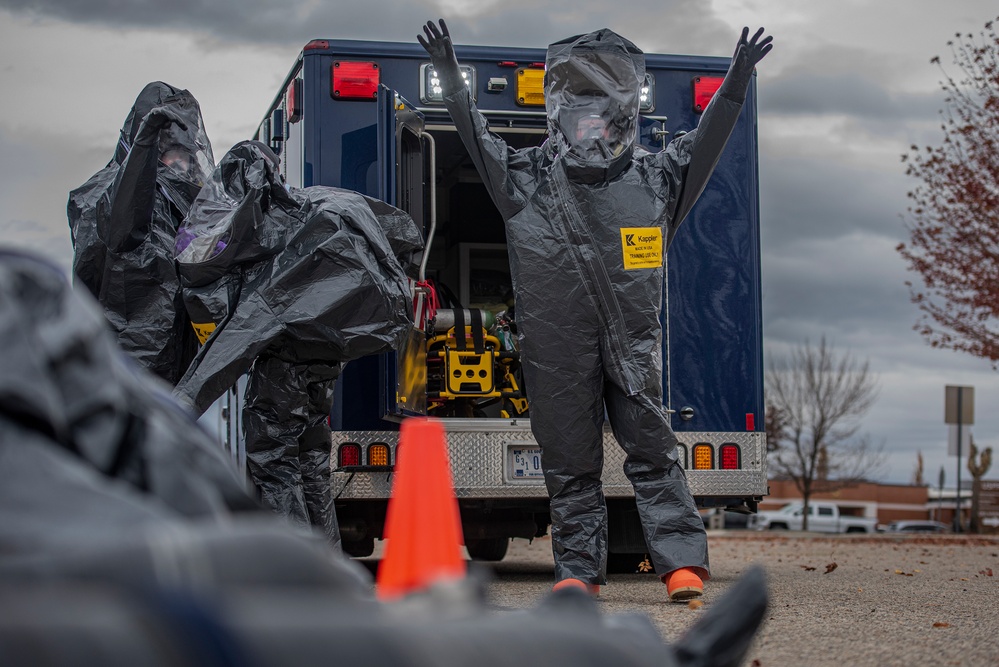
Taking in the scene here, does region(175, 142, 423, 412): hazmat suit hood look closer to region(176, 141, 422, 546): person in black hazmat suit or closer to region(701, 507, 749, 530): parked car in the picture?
region(176, 141, 422, 546): person in black hazmat suit

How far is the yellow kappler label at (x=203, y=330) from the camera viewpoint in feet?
16.5

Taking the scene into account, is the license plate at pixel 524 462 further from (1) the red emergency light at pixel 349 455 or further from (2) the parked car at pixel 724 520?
(2) the parked car at pixel 724 520

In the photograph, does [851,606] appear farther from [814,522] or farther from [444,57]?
[814,522]

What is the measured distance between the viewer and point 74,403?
144cm

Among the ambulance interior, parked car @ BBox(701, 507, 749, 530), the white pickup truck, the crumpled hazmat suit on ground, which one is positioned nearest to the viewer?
the crumpled hazmat suit on ground

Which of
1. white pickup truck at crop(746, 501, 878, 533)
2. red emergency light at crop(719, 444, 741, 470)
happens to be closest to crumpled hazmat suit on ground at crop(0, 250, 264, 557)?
red emergency light at crop(719, 444, 741, 470)

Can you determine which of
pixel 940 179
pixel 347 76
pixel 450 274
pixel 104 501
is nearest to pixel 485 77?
pixel 347 76

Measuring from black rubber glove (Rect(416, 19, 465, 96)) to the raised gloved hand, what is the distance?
3.57 ft

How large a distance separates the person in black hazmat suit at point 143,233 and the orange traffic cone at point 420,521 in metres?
3.64

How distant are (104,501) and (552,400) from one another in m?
3.73

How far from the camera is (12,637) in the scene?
3.33 feet

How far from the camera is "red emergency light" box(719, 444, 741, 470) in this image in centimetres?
643

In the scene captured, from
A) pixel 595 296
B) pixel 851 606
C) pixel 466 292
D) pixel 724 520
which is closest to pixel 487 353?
pixel 595 296

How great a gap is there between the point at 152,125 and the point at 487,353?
8.54ft
